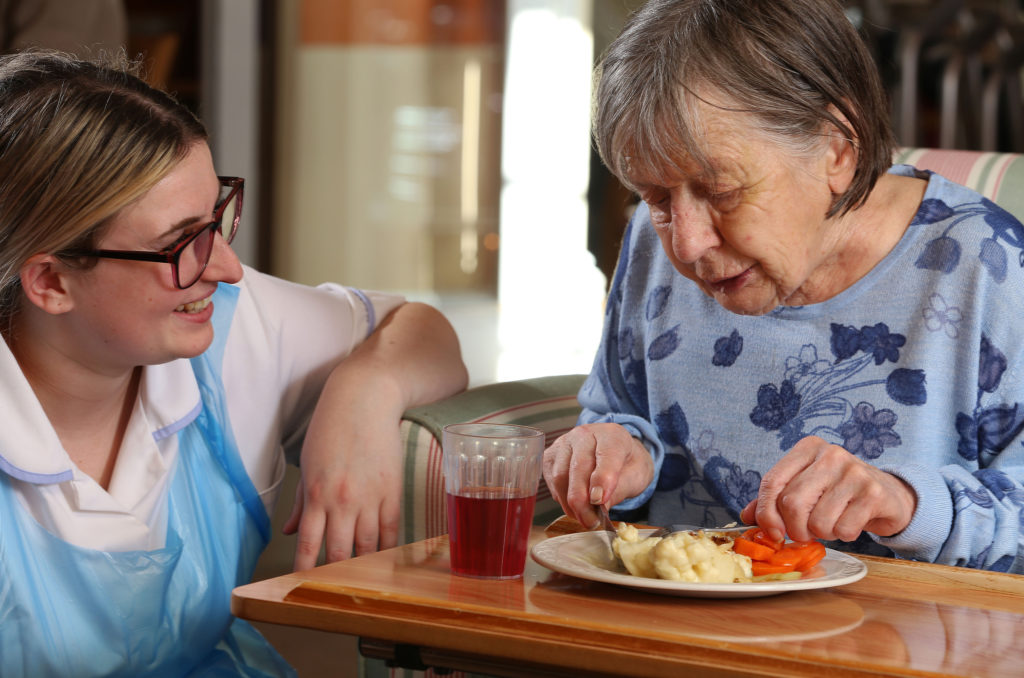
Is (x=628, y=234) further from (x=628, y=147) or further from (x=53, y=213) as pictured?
(x=53, y=213)

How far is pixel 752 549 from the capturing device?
91 centimetres

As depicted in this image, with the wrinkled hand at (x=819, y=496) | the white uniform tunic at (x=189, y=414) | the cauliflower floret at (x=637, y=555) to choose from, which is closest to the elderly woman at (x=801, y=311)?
the wrinkled hand at (x=819, y=496)

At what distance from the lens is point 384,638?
79cm

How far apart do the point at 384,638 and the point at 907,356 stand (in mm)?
678

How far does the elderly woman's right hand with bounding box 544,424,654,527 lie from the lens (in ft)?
3.50

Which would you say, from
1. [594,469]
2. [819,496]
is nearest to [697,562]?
[819,496]

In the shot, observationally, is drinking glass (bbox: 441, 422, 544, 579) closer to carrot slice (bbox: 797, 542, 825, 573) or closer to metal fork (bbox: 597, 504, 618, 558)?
metal fork (bbox: 597, 504, 618, 558)

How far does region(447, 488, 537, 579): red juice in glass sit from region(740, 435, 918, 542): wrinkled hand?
19 cm

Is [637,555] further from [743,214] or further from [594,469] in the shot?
[743,214]

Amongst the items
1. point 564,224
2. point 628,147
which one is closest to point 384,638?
point 628,147

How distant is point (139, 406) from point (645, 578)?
2.21 ft

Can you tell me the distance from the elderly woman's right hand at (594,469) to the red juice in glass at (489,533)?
0.14 m

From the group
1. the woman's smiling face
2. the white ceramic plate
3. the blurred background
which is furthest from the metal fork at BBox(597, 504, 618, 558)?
the blurred background

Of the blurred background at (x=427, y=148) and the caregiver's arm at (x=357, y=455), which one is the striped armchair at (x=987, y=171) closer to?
the caregiver's arm at (x=357, y=455)
